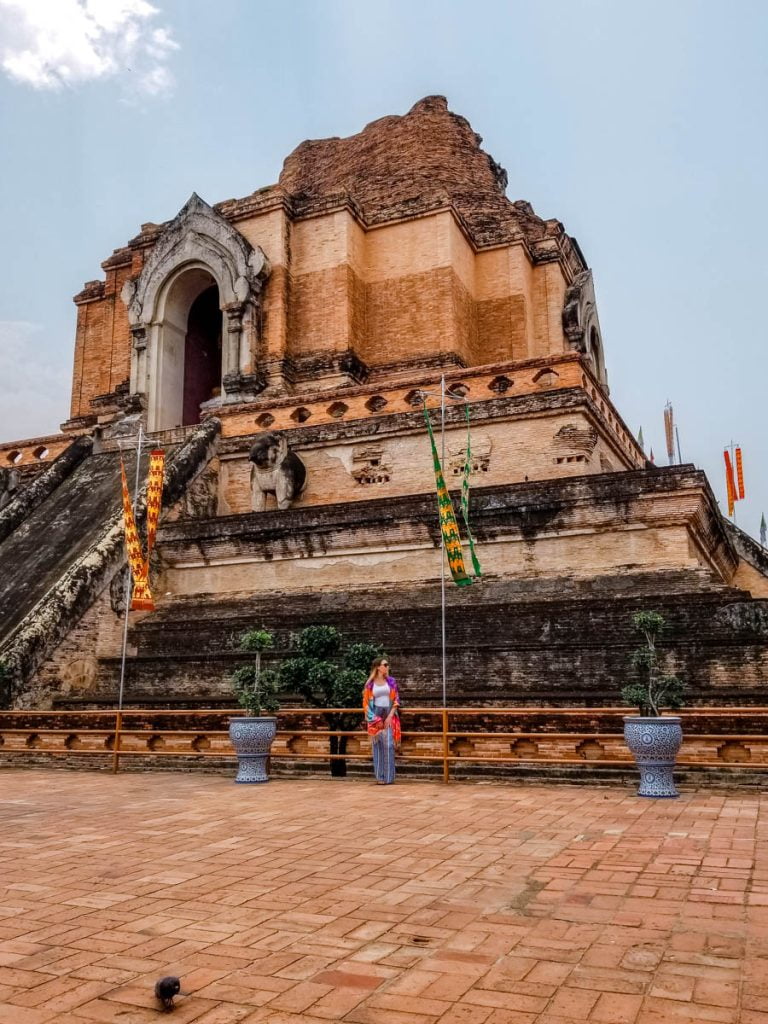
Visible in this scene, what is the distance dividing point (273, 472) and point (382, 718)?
7.44m

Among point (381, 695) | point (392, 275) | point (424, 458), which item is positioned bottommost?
point (381, 695)

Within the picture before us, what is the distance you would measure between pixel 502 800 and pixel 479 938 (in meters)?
3.68

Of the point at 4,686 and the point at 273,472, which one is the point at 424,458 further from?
the point at 4,686

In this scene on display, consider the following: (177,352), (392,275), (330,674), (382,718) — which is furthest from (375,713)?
(177,352)

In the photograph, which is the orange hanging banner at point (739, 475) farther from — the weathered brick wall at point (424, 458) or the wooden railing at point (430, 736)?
the wooden railing at point (430, 736)

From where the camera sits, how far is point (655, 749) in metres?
6.98

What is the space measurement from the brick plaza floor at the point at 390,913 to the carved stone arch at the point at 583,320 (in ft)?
51.4

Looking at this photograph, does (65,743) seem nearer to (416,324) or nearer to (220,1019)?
A: (220,1019)

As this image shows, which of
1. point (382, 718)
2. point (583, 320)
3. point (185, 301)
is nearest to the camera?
point (382, 718)

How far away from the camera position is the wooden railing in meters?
7.75

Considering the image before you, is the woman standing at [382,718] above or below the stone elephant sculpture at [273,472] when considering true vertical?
below

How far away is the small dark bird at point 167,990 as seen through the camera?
2.81 metres

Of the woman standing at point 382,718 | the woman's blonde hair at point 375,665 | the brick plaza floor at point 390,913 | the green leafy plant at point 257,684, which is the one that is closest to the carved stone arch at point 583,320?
the woman's blonde hair at point 375,665

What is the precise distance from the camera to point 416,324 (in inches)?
770
